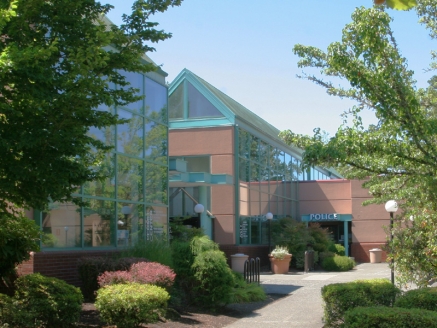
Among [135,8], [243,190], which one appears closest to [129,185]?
[135,8]

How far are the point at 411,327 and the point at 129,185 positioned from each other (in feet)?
34.1

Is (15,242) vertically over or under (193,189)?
under

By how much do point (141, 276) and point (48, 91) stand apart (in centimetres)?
524

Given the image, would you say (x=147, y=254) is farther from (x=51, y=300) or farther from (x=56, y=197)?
(x=56, y=197)

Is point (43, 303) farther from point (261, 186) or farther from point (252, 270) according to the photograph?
point (261, 186)

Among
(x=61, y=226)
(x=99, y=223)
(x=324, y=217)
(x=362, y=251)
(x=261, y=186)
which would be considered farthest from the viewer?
(x=362, y=251)

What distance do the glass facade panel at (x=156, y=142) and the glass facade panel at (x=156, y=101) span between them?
0.25m

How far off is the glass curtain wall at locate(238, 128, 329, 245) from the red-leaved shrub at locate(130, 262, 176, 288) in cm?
1446

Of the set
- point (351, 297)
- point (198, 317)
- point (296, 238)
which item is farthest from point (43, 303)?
point (296, 238)

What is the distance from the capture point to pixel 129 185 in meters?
17.3

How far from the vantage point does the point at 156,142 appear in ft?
62.6

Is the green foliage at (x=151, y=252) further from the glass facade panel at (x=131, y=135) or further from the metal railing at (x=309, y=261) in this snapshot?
the metal railing at (x=309, y=261)

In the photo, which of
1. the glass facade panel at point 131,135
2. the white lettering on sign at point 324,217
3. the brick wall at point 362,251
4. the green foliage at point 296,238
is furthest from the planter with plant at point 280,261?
the glass facade panel at point 131,135

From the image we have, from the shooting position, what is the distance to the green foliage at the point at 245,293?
15.6 meters
